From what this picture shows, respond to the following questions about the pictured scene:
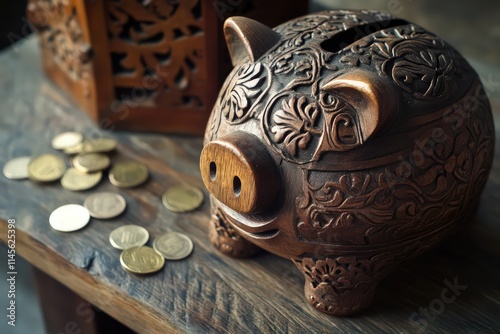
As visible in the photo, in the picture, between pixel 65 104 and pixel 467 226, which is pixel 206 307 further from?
pixel 65 104

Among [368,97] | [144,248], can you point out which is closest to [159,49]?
[144,248]

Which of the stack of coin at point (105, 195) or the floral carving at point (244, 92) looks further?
the stack of coin at point (105, 195)

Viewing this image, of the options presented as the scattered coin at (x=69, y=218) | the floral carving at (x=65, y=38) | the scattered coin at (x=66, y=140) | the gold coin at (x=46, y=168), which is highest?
the floral carving at (x=65, y=38)

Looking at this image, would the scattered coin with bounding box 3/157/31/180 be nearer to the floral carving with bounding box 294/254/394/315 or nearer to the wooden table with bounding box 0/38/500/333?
the wooden table with bounding box 0/38/500/333

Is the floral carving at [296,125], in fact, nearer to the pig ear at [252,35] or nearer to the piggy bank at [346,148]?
the piggy bank at [346,148]

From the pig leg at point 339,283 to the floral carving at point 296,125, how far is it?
19 cm

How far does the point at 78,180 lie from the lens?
1338mm

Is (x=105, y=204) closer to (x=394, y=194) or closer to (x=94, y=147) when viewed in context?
(x=94, y=147)

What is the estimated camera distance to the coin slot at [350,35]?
0.96 meters

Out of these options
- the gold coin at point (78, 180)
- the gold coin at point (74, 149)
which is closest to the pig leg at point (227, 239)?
the gold coin at point (78, 180)

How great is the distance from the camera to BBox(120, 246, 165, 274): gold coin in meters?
1.10

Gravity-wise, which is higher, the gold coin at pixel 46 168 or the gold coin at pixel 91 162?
the gold coin at pixel 91 162

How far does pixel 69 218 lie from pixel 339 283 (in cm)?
58

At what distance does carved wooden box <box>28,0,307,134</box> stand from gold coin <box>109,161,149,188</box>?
0.47 feet
